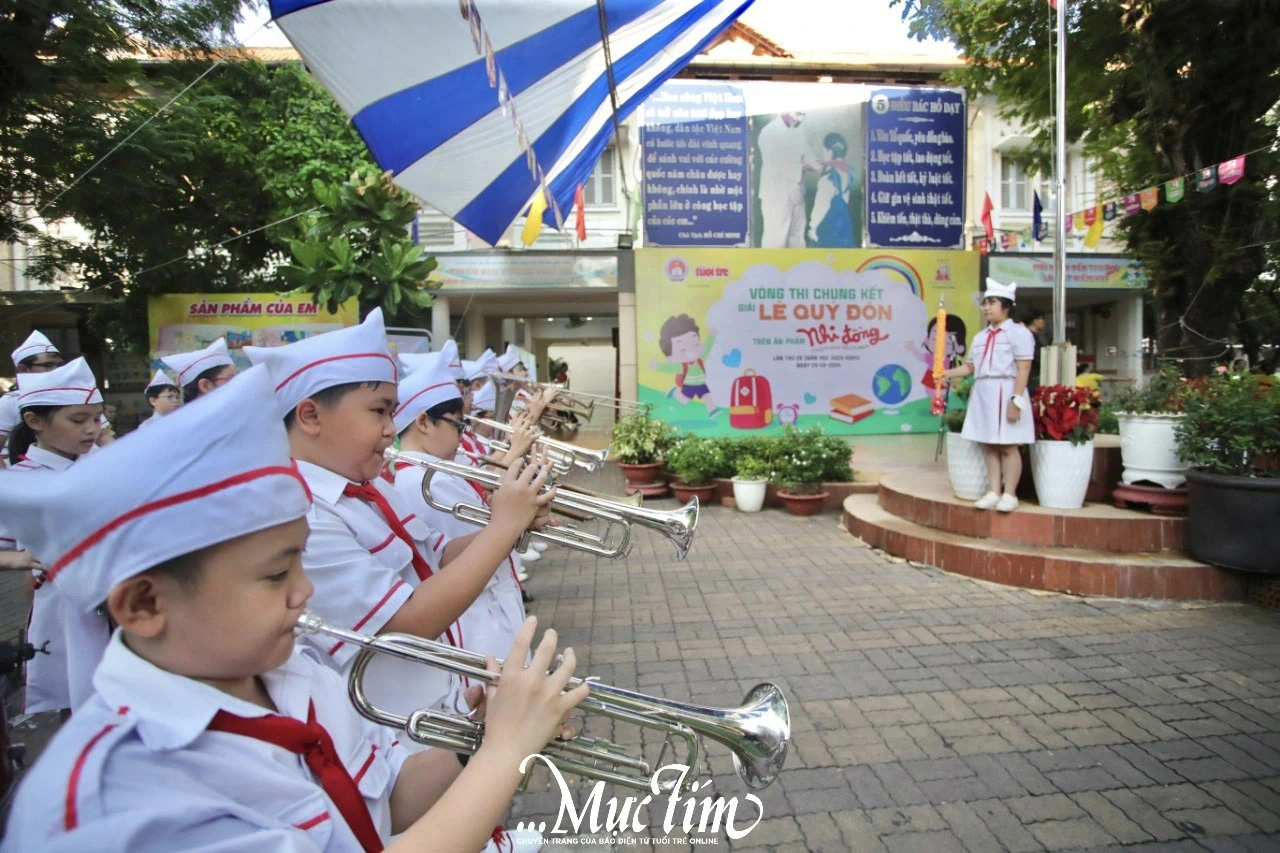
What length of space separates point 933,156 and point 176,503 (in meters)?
15.1

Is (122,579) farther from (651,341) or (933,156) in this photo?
(933,156)

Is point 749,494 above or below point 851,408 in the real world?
below

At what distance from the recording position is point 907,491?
22.5 feet

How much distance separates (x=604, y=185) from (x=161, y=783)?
49.7 feet

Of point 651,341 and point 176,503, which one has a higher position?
point 651,341

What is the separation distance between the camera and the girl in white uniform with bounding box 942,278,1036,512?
540cm

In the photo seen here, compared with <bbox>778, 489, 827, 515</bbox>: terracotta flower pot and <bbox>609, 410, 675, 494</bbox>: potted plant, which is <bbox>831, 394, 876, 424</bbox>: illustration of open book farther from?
<bbox>778, 489, 827, 515</bbox>: terracotta flower pot

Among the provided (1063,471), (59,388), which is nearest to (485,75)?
(59,388)

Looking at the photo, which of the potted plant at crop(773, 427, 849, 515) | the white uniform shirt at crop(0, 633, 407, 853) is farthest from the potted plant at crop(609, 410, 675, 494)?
the white uniform shirt at crop(0, 633, 407, 853)

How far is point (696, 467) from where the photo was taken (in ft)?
30.4

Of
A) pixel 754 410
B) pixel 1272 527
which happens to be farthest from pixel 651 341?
pixel 1272 527

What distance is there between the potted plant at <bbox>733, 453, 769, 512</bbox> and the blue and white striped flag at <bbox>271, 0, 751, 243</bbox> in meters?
4.19

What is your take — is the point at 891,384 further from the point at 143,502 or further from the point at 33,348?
the point at 143,502

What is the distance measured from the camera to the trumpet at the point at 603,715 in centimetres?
142
